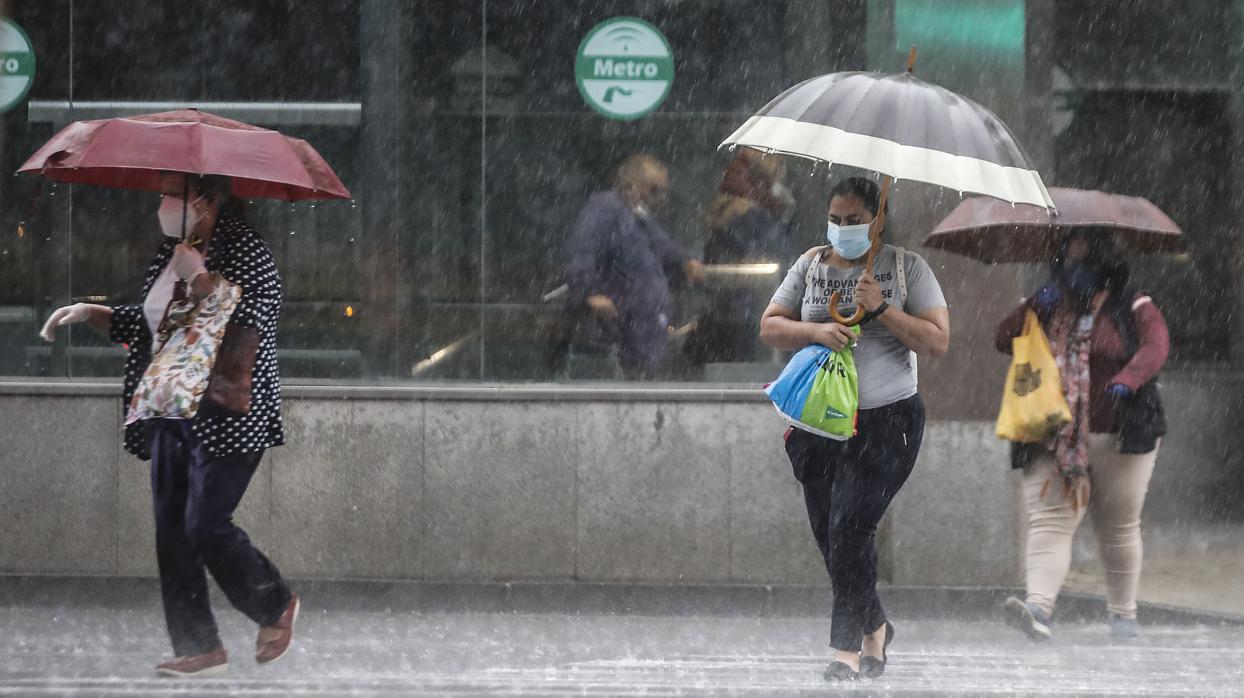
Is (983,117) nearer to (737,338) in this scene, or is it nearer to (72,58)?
(737,338)

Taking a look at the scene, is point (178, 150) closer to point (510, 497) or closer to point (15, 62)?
point (510, 497)

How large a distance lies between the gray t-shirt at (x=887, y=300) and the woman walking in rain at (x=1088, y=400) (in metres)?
1.62

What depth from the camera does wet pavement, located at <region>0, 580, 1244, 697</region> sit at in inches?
239

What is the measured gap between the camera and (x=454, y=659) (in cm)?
673

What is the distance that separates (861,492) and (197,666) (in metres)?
2.60

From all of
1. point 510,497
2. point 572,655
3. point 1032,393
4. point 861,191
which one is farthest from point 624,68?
point 572,655

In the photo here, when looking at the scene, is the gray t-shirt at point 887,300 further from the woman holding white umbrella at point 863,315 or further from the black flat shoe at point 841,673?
the black flat shoe at point 841,673

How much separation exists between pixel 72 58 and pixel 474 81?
2325mm

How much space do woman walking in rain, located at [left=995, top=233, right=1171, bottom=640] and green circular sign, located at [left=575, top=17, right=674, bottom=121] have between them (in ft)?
8.91

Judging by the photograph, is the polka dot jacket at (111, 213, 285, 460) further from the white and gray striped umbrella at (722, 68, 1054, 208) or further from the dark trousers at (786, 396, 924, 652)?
the dark trousers at (786, 396, 924, 652)

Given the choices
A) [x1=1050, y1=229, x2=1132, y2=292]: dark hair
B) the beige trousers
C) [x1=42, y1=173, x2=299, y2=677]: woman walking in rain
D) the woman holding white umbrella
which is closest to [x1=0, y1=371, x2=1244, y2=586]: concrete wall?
the beige trousers

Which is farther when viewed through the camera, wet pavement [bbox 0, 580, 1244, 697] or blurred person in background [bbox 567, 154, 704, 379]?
blurred person in background [bbox 567, 154, 704, 379]

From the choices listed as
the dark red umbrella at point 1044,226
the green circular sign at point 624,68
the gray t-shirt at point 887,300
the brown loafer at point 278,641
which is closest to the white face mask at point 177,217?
the brown loafer at point 278,641

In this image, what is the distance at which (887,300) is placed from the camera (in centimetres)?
607
